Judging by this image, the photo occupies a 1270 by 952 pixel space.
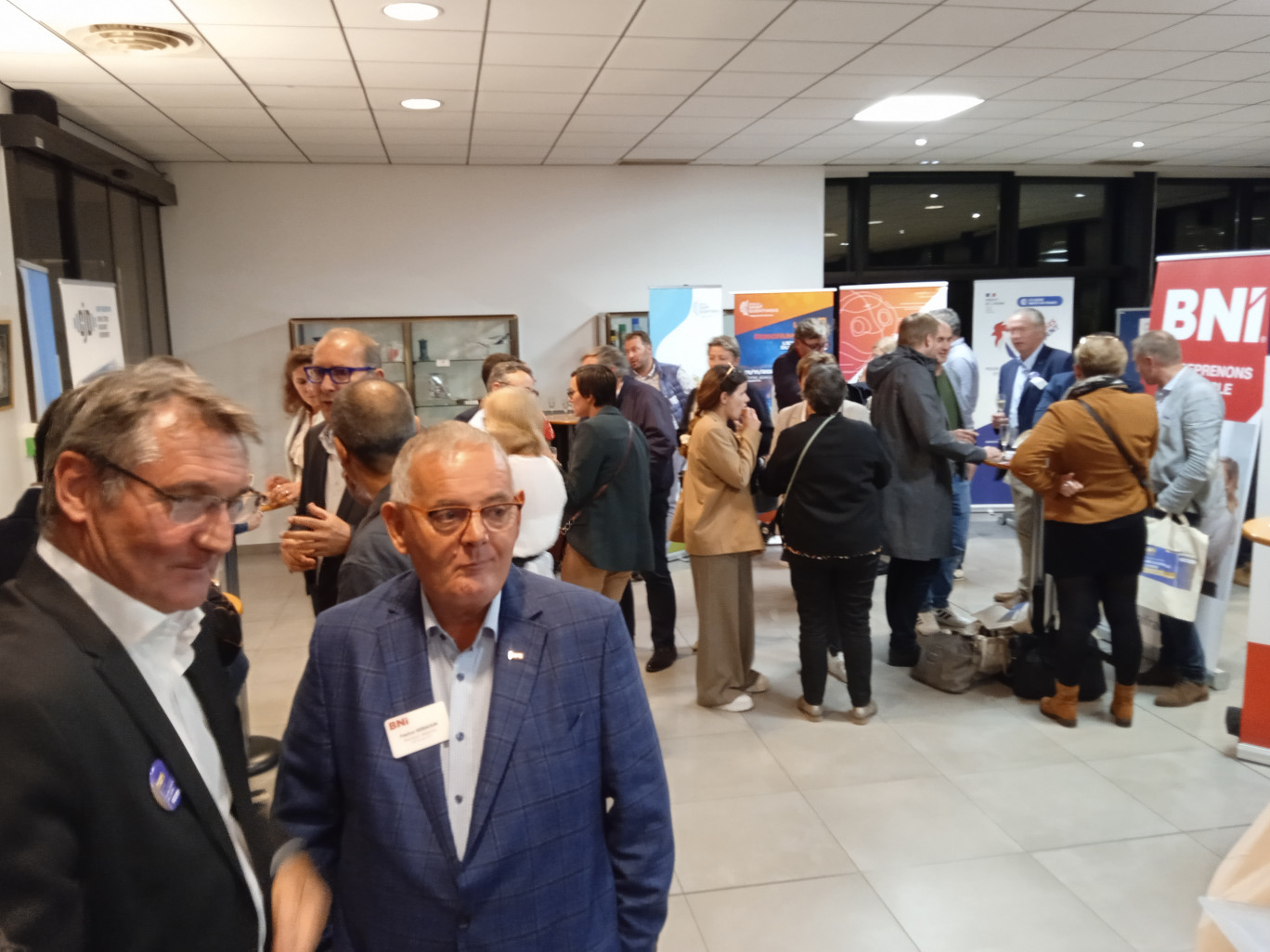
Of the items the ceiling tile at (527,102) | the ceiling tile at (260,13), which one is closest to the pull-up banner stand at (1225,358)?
the ceiling tile at (527,102)

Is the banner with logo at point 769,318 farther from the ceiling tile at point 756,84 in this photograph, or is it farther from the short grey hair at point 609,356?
the short grey hair at point 609,356

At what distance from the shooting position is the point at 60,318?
4738 mm

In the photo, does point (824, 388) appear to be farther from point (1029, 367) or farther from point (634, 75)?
point (1029, 367)

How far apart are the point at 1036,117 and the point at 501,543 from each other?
22.2 feet

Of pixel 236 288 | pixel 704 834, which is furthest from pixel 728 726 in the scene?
pixel 236 288

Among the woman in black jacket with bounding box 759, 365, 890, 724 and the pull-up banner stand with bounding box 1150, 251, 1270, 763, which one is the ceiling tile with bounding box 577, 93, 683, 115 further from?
the pull-up banner stand with bounding box 1150, 251, 1270, 763

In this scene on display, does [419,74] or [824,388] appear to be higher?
[419,74]

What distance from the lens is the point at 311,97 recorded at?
5.35 m

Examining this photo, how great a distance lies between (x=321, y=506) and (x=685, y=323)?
201 inches

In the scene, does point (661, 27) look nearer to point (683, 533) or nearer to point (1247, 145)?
point (683, 533)

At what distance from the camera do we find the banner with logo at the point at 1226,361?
405cm

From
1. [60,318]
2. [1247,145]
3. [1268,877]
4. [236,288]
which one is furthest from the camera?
[1247,145]

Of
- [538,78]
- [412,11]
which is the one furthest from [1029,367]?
[412,11]

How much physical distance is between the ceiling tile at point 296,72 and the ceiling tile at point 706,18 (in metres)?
1.64
